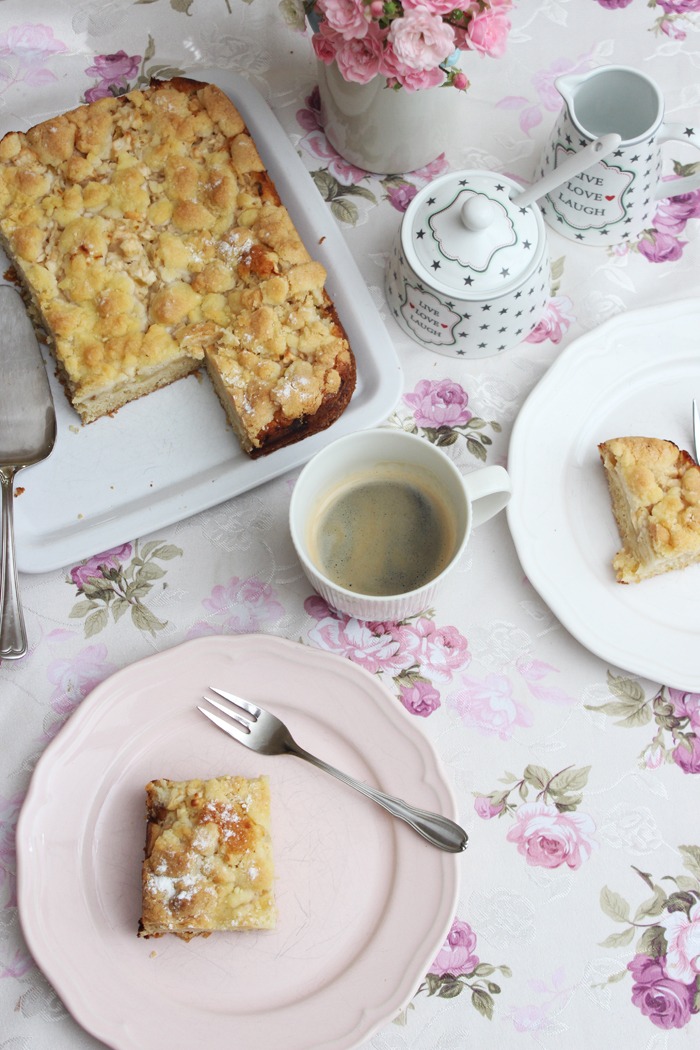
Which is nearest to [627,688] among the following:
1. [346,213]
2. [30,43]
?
[346,213]

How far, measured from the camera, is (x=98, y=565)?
199 centimetres

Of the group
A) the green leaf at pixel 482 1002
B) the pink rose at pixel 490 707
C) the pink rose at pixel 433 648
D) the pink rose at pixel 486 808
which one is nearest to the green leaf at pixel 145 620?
the pink rose at pixel 433 648

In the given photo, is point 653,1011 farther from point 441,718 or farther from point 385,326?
point 385,326

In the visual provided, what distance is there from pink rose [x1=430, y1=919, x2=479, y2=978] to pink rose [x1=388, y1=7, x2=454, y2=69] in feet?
5.06

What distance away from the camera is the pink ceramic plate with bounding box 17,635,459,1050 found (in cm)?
173

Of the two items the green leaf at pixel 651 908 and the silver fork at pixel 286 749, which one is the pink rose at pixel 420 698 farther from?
the green leaf at pixel 651 908

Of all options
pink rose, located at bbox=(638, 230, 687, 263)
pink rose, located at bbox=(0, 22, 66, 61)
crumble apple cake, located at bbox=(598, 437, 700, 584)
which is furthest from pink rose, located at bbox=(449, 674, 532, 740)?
pink rose, located at bbox=(0, 22, 66, 61)

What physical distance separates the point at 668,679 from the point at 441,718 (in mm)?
441

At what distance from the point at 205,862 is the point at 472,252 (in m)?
1.21

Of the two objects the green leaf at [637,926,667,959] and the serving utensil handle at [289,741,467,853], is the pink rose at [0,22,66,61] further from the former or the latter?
the green leaf at [637,926,667,959]

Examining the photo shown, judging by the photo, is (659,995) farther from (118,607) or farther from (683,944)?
(118,607)

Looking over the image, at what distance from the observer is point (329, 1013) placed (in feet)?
5.68

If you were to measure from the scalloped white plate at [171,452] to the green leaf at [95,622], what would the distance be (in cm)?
11

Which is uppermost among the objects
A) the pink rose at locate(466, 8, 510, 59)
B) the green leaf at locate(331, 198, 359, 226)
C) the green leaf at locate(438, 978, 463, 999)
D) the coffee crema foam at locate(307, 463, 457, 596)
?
the pink rose at locate(466, 8, 510, 59)
